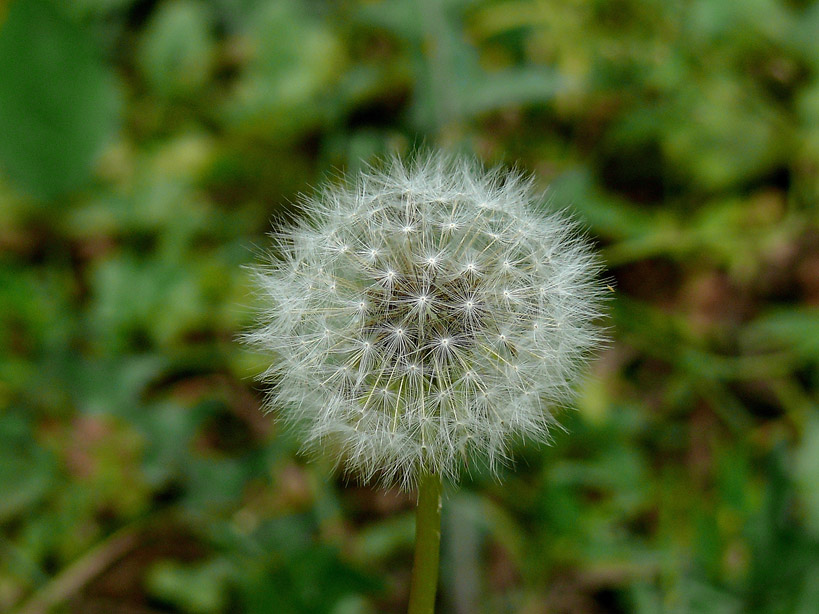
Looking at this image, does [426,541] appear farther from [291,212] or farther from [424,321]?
[291,212]

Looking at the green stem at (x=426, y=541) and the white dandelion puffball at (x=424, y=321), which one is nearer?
the green stem at (x=426, y=541)

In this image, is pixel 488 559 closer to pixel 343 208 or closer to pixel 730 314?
pixel 730 314

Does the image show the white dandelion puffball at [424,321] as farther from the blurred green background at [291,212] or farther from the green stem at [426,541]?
the blurred green background at [291,212]

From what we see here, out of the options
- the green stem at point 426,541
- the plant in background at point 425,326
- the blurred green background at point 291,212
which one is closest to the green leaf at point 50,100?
the blurred green background at point 291,212

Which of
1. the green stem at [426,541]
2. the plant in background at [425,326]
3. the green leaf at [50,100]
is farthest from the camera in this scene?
the green leaf at [50,100]

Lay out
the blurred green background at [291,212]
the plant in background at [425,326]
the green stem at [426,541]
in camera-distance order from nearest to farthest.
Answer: the green stem at [426,541], the plant in background at [425,326], the blurred green background at [291,212]

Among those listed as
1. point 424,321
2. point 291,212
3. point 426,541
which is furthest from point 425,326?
point 291,212

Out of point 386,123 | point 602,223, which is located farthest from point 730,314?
point 386,123
